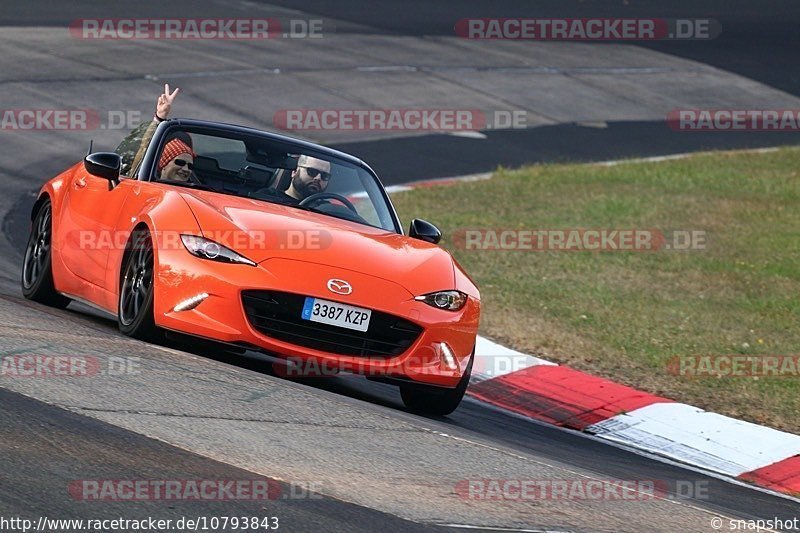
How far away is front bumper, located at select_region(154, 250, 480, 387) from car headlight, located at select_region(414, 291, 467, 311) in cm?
5

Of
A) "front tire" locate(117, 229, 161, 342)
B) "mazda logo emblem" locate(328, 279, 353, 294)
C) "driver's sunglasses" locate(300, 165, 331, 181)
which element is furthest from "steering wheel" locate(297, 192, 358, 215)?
"mazda logo emblem" locate(328, 279, 353, 294)

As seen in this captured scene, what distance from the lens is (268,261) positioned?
25.3 ft

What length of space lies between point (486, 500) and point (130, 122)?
13936 millimetres

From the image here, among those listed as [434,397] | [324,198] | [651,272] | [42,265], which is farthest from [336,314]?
[651,272]

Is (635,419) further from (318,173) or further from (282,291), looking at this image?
(282,291)

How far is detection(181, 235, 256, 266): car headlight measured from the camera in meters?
7.68

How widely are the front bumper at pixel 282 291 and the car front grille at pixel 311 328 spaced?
0.08 feet

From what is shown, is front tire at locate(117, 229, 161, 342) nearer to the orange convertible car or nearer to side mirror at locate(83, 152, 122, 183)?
the orange convertible car

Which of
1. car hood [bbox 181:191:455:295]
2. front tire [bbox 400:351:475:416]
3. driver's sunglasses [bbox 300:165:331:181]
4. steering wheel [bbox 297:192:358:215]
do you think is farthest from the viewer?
driver's sunglasses [bbox 300:165:331:181]

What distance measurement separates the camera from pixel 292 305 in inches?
301

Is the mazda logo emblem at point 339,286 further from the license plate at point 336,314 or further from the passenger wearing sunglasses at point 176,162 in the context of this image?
the passenger wearing sunglasses at point 176,162

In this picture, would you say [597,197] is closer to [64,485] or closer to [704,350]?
[704,350]

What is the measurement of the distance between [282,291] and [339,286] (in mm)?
310

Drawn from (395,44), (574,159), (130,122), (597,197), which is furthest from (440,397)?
(395,44)
